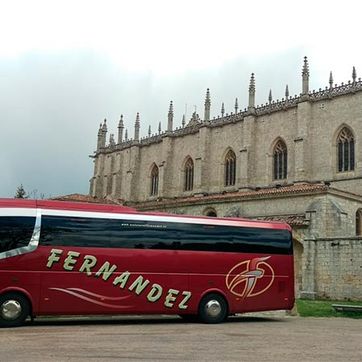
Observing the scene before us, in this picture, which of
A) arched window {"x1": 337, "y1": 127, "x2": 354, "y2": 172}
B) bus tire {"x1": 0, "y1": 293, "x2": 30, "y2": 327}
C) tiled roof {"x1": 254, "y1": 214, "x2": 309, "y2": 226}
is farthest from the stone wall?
bus tire {"x1": 0, "y1": 293, "x2": 30, "y2": 327}

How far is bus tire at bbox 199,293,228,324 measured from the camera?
48.6 feet

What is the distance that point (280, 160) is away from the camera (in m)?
42.9

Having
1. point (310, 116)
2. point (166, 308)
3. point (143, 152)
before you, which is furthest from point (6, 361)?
point (143, 152)

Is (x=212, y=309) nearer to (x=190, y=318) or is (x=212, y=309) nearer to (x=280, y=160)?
(x=190, y=318)

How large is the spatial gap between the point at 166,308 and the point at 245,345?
441cm

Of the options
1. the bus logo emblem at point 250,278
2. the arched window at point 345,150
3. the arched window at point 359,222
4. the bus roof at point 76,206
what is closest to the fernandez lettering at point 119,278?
the bus roof at point 76,206

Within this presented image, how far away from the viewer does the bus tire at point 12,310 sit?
12703mm

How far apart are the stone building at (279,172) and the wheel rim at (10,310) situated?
1717 centimetres

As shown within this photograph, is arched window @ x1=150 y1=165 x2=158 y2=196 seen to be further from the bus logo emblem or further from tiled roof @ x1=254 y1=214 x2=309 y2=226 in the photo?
the bus logo emblem

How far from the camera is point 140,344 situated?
10.0m

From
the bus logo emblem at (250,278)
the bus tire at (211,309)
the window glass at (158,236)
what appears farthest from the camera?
the bus logo emblem at (250,278)

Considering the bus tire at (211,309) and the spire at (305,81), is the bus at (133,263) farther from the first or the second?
the spire at (305,81)

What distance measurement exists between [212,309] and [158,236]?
8.91 feet

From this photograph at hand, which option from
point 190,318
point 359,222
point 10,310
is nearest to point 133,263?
point 10,310
